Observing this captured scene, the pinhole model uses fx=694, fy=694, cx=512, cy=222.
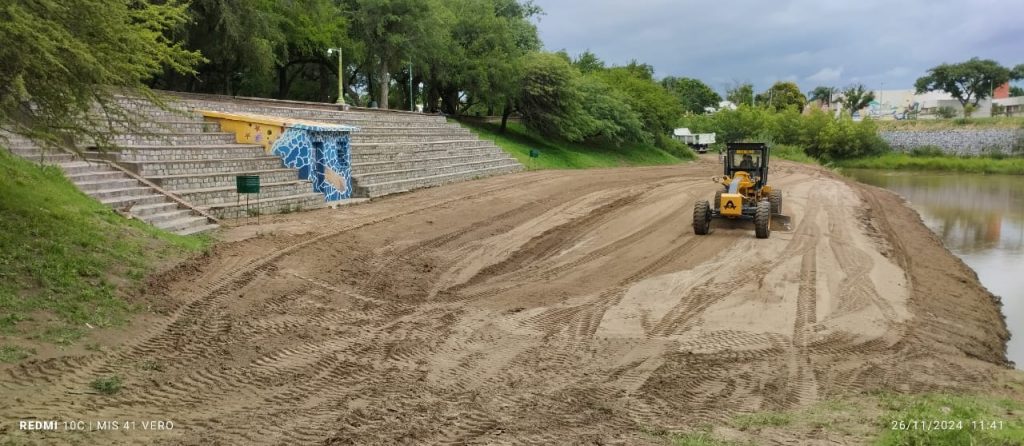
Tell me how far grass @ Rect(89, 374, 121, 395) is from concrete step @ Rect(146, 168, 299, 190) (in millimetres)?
10564

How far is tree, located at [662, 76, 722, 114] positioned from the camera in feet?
420

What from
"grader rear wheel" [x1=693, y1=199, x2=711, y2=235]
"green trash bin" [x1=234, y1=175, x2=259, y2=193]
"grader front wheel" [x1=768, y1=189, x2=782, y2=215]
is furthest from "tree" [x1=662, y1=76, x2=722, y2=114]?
"green trash bin" [x1=234, y1=175, x2=259, y2=193]

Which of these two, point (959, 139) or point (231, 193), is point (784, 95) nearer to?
point (959, 139)

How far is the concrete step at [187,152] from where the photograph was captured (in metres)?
16.8

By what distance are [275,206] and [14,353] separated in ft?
38.3

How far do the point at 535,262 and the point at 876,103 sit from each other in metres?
140

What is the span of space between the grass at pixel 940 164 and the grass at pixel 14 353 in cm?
7525

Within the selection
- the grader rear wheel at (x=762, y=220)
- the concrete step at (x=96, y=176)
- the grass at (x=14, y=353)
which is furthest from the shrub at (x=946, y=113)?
the grass at (x=14, y=353)

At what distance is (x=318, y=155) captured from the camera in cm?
2106

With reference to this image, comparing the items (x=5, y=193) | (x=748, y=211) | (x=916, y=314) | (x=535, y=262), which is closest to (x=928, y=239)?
(x=748, y=211)

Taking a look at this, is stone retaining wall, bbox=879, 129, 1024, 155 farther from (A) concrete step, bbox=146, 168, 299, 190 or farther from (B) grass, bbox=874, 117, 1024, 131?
(A) concrete step, bbox=146, 168, 299, 190

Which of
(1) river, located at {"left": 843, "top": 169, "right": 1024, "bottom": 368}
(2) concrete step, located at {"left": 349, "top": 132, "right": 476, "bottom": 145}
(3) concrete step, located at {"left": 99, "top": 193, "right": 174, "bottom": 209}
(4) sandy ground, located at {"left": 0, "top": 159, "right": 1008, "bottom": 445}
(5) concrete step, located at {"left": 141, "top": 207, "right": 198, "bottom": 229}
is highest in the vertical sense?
(2) concrete step, located at {"left": 349, "top": 132, "right": 476, "bottom": 145}

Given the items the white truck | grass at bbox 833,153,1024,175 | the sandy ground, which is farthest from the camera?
the white truck

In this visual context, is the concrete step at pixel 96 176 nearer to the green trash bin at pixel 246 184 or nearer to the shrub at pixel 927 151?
the green trash bin at pixel 246 184
